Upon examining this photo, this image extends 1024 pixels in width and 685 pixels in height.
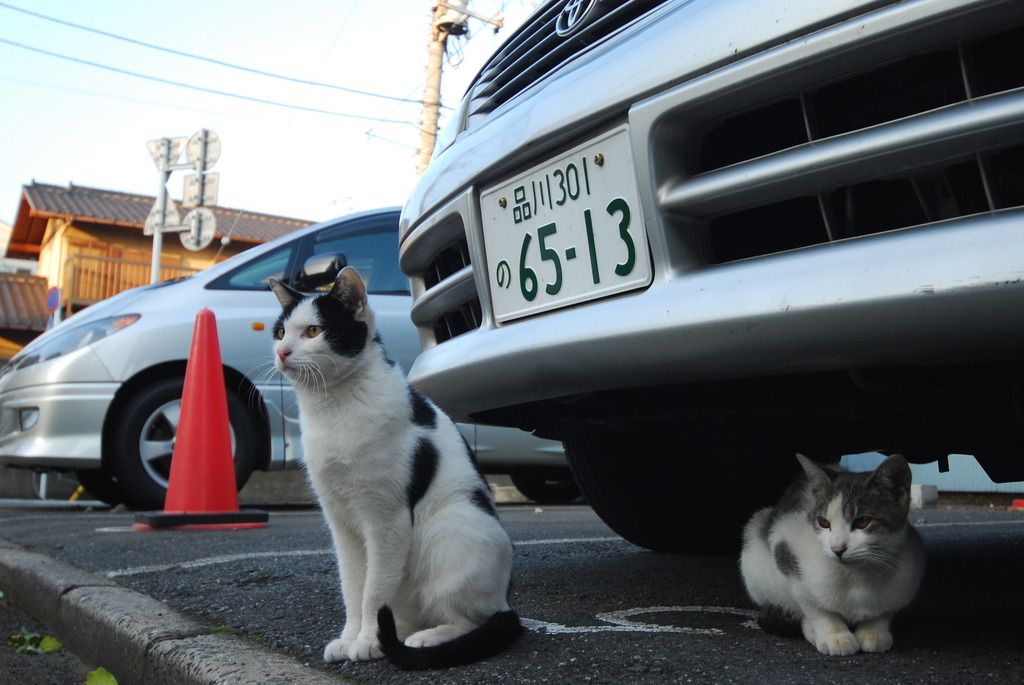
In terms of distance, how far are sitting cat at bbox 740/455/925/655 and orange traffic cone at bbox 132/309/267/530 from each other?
10.4 ft

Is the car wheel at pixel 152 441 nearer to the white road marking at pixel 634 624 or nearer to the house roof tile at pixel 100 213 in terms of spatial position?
the white road marking at pixel 634 624

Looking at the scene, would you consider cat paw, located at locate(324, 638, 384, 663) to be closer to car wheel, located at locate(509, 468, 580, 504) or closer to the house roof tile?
car wheel, located at locate(509, 468, 580, 504)

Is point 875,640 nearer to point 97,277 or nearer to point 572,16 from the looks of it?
point 572,16

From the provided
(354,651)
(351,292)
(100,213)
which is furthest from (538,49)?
(100,213)

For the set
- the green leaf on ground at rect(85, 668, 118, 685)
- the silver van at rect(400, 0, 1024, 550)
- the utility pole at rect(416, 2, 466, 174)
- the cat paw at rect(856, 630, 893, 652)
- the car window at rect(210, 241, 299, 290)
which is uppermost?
the utility pole at rect(416, 2, 466, 174)

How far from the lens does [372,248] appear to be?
Answer: 5.80 meters

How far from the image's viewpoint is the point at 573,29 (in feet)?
6.59

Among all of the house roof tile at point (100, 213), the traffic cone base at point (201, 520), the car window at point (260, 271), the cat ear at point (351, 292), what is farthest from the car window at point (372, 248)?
the house roof tile at point (100, 213)

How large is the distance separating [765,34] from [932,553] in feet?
6.99

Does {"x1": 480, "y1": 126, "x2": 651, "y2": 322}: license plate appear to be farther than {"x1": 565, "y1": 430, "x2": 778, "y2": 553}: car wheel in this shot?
No

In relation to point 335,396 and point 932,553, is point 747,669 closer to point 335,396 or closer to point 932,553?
point 335,396

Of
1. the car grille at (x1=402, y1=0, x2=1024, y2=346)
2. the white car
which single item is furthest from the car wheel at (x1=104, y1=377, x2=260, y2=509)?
the car grille at (x1=402, y1=0, x2=1024, y2=346)

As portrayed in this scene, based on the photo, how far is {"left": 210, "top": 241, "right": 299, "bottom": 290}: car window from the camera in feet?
18.5

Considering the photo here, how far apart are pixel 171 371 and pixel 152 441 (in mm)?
415
